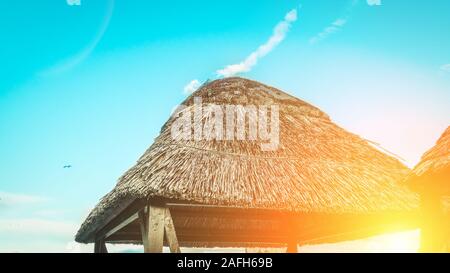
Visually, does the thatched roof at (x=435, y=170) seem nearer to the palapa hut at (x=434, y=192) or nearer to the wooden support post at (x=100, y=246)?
the palapa hut at (x=434, y=192)

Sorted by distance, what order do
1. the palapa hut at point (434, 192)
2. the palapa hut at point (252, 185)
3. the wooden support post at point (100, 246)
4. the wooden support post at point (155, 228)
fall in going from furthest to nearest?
the wooden support post at point (100, 246), the palapa hut at point (434, 192), the palapa hut at point (252, 185), the wooden support post at point (155, 228)

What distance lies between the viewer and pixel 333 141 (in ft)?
26.2

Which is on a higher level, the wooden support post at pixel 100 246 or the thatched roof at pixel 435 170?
the thatched roof at pixel 435 170

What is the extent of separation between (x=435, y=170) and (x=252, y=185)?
2740mm

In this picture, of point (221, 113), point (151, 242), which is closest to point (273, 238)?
point (221, 113)

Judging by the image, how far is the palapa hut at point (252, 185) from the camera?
17.8 feet

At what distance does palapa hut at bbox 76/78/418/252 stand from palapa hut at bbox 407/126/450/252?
269mm

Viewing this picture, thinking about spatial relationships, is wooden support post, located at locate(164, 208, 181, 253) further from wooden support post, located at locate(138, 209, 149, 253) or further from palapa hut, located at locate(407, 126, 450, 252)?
palapa hut, located at locate(407, 126, 450, 252)

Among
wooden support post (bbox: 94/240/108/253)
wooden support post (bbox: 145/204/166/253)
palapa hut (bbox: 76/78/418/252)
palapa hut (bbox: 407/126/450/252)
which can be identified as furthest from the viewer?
wooden support post (bbox: 94/240/108/253)

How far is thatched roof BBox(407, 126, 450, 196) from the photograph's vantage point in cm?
550

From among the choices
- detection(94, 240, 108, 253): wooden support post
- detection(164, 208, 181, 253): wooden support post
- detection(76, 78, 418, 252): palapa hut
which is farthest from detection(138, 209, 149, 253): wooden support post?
detection(94, 240, 108, 253): wooden support post

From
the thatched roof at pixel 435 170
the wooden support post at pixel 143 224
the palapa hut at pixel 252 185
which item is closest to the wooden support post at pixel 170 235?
the palapa hut at pixel 252 185

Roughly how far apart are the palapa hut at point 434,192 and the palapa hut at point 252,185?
0.27 metres
